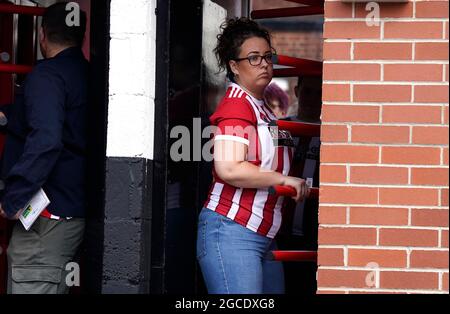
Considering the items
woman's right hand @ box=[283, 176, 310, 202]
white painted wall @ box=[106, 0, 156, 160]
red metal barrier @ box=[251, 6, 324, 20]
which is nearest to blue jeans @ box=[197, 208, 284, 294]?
woman's right hand @ box=[283, 176, 310, 202]

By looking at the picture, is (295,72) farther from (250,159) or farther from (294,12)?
(250,159)

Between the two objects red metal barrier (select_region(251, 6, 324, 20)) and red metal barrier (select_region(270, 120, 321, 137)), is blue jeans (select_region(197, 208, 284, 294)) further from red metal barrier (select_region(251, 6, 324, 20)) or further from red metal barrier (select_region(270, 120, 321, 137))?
red metal barrier (select_region(251, 6, 324, 20))

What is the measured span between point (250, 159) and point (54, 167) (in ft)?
3.12

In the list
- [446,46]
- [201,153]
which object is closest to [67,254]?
[201,153]

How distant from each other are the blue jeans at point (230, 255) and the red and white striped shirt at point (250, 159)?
42 millimetres

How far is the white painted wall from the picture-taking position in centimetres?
474

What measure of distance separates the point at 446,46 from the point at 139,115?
1403 millimetres

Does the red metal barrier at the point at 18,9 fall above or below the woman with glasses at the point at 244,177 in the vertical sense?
above

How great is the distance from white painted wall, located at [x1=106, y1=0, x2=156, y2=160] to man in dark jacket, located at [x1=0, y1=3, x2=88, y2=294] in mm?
239

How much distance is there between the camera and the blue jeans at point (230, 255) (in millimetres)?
4598

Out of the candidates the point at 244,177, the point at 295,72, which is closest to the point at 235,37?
the point at 295,72

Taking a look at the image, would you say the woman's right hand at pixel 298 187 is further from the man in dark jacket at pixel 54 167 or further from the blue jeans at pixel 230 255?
the man in dark jacket at pixel 54 167

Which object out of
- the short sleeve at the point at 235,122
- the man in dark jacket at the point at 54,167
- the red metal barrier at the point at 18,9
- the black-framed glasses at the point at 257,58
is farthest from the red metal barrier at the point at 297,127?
the red metal barrier at the point at 18,9

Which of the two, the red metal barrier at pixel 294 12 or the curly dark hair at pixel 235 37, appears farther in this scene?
the red metal barrier at pixel 294 12
